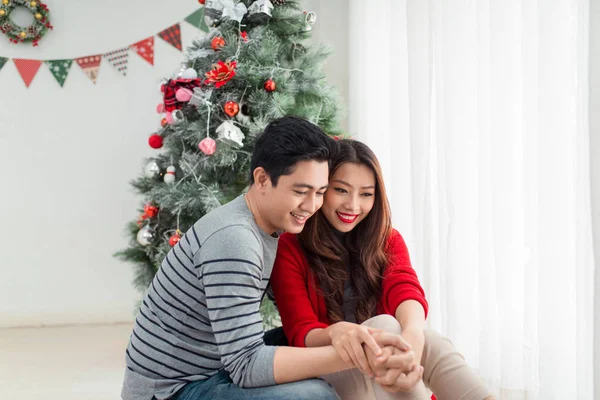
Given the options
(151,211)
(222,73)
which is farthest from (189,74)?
(151,211)

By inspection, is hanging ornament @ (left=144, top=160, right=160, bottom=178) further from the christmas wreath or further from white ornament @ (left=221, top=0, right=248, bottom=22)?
the christmas wreath

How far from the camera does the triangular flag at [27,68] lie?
311 centimetres

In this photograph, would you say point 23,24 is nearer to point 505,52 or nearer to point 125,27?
point 125,27

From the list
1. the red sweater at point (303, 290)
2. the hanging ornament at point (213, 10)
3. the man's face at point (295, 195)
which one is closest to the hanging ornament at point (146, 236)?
the hanging ornament at point (213, 10)

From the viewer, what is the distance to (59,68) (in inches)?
123

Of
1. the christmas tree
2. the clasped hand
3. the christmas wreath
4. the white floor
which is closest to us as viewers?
the clasped hand

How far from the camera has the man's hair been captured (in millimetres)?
1160

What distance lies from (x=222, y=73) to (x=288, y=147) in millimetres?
924

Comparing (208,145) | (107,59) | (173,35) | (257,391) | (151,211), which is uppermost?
(173,35)

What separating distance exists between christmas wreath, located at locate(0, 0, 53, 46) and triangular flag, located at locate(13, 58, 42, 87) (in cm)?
11

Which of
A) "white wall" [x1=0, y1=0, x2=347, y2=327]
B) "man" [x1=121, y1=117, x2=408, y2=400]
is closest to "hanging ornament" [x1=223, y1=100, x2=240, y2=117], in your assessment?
"man" [x1=121, y1=117, x2=408, y2=400]

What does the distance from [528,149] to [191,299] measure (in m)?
0.97

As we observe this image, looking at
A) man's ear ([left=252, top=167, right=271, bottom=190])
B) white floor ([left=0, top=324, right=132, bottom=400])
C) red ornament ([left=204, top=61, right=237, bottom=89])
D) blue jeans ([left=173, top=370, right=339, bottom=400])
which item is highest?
red ornament ([left=204, top=61, right=237, bottom=89])

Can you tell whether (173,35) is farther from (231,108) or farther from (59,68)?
(231,108)
